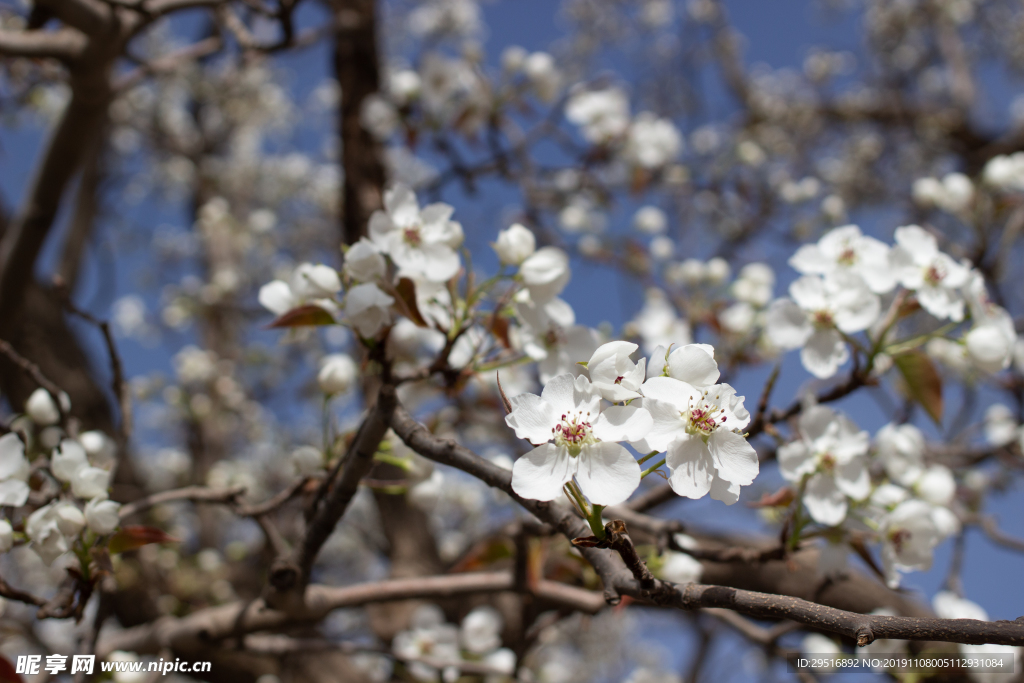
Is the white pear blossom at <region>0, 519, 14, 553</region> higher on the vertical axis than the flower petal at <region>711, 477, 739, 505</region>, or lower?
lower

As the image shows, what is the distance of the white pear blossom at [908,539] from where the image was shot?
1.13 m

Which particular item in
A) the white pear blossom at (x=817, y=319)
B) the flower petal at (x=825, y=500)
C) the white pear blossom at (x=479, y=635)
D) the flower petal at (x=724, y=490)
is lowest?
the white pear blossom at (x=479, y=635)

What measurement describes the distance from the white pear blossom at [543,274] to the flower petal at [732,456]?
1.33 feet

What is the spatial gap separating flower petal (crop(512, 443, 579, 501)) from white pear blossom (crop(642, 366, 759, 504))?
93 mm

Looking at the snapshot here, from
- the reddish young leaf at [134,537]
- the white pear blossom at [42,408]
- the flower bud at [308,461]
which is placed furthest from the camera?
the white pear blossom at [42,408]

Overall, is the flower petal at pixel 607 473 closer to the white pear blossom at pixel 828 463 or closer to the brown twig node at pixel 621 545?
the brown twig node at pixel 621 545

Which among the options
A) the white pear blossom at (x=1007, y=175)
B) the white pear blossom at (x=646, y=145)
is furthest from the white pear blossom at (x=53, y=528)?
the white pear blossom at (x=1007, y=175)

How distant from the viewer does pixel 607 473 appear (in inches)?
27.8

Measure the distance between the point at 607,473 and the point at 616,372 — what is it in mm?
114

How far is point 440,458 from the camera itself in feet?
2.68

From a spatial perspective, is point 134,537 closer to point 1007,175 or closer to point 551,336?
point 551,336

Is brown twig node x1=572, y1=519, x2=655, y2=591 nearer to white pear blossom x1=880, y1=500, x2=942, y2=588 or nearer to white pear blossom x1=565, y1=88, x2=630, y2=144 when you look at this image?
white pear blossom x1=880, y1=500, x2=942, y2=588

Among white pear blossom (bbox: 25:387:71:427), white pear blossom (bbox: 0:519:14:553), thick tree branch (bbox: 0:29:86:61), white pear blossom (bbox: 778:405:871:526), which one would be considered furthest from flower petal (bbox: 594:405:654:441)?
thick tree branch (bbox: 0:29:86:61)

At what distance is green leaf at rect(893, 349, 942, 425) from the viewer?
117cm
